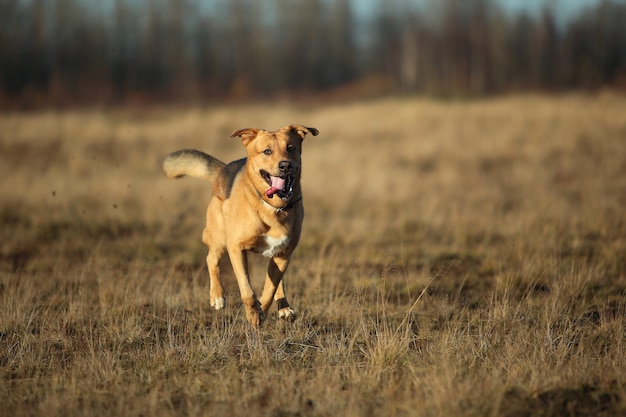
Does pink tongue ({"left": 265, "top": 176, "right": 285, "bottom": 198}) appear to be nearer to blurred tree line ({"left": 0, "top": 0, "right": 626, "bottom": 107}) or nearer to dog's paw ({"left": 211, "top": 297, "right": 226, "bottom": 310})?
dog's paw ({"left": 211, "top": 297, "right": 226, "bottom": 310})

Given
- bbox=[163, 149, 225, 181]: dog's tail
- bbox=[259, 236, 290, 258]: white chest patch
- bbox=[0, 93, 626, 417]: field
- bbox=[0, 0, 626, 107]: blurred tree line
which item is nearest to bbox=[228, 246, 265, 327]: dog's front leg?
bbox=[0, 93, 626, 417]: field

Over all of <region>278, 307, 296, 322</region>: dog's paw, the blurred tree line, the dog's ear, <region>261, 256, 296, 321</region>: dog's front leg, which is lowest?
<region>278, 307, 296, 322</region>: dog's paw

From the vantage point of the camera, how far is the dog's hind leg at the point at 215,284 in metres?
6.87

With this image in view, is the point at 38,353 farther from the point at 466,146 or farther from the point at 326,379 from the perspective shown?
Result: the point at 466,146

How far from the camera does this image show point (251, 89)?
109 ft

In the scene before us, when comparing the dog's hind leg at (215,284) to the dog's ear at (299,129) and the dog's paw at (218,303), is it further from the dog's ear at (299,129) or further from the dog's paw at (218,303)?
the dog's ear at (299,129)

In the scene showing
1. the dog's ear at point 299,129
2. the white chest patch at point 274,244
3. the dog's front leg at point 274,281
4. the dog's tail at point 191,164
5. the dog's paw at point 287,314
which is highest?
the dog's ear at point 299,129

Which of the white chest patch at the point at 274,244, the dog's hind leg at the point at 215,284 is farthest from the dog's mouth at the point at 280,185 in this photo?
the dog's hind leg at the point at 215,284

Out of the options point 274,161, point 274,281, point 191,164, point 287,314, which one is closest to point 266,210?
point 274,161

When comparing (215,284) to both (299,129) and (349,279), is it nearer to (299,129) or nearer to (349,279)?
(299,129)

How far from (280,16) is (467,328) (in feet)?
127

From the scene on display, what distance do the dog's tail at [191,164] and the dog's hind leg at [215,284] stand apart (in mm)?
792

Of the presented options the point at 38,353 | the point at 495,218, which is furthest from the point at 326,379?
the point at 495,218

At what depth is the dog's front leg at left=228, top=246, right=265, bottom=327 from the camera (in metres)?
6.13
